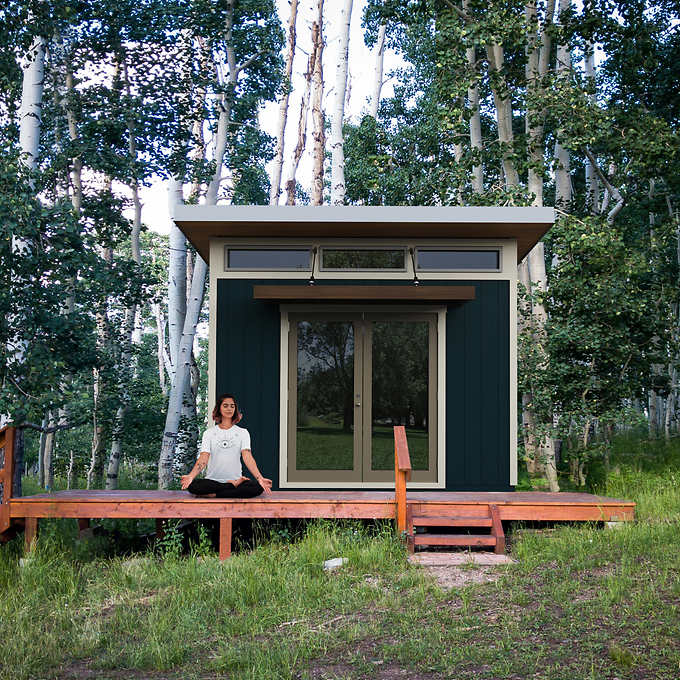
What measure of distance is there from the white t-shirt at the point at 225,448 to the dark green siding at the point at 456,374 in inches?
49.7

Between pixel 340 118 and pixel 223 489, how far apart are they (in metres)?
10.4

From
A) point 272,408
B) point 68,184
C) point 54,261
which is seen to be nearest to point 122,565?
point 272,408

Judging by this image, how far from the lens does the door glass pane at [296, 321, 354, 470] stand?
342 inches

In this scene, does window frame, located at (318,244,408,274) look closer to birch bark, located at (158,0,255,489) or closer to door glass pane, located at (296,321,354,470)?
door glass pane, located at (296,321,354,470)

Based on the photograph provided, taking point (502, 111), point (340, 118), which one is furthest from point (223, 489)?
point (340, 118)

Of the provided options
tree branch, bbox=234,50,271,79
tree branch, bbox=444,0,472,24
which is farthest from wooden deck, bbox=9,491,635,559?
tree branch, bbox=234,50,271,79

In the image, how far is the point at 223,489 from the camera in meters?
7.36

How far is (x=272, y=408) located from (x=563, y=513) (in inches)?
129

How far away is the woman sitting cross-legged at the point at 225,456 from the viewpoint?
23.8 feet

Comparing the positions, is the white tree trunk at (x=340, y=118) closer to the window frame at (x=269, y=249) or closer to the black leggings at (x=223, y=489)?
the window frame at (x=269, y=249)

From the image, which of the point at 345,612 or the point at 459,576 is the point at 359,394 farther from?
the point at 345,612

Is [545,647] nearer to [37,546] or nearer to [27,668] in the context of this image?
[27,668]

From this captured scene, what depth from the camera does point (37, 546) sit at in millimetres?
7047

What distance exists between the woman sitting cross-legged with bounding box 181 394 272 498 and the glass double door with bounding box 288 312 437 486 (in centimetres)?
136
